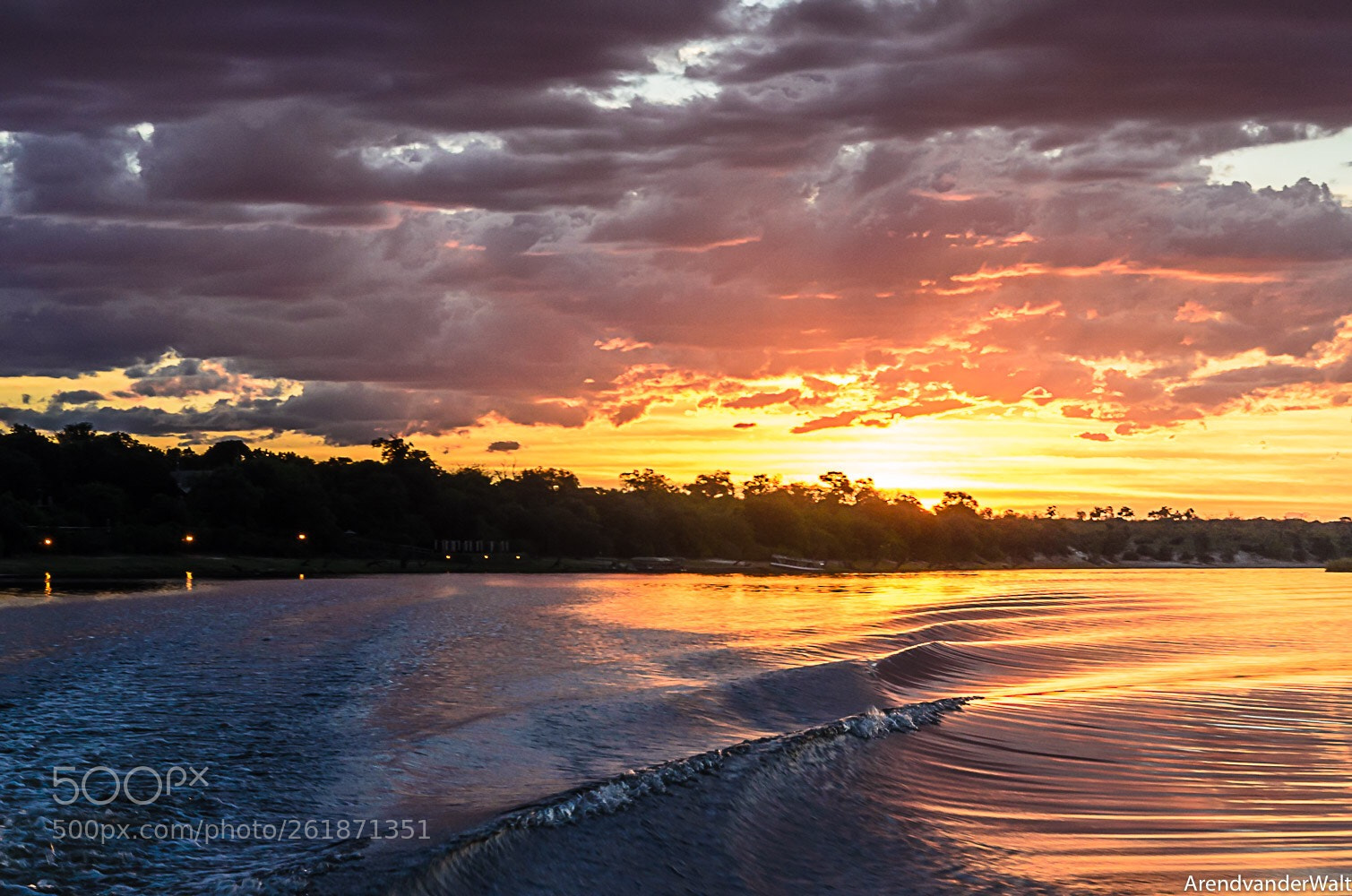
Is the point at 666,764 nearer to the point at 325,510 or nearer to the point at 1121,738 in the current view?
the point at 1121,738

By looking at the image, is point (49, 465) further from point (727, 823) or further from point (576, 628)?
point (727, 823)

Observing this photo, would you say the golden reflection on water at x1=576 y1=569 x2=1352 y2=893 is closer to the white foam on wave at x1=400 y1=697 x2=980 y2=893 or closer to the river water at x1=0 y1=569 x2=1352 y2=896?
the river water at x1=0 y1=569 x2=1352 y2=896

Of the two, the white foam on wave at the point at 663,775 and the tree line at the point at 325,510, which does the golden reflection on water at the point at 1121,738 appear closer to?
the white foam on wave at the point at 663,775

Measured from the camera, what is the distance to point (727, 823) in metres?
14.6

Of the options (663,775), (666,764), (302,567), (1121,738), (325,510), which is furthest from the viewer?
(325,510)

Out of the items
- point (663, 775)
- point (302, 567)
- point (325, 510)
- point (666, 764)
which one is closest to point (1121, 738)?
point (666, 764)

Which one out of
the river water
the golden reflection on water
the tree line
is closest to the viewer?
the river water

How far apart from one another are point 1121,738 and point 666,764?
8.60 meters

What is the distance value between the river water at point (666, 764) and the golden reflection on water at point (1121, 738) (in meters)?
0.08

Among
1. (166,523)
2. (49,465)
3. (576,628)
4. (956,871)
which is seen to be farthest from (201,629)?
(49,465)

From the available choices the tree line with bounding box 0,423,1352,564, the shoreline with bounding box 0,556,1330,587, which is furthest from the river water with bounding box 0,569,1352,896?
the tree line with bounding box 0,423,1352,564

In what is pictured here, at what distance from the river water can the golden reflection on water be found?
0.08 meters

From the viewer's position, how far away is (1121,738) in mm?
20156

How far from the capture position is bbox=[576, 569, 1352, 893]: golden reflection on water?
536 inches
